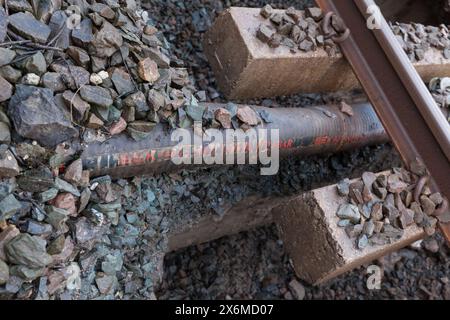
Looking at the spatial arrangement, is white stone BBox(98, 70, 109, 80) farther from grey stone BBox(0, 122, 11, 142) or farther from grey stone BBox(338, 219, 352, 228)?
grey stone BBox(338, 219, 352, 228)

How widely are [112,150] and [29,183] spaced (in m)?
0.49

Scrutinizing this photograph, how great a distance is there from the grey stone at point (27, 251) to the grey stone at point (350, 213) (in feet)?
5.69

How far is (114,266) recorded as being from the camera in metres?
2.82

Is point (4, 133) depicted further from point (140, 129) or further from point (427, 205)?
point (427, 205)

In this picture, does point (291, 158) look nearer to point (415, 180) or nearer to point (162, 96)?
A: point (415, 180)

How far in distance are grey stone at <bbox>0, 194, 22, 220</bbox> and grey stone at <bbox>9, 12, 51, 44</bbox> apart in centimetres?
85

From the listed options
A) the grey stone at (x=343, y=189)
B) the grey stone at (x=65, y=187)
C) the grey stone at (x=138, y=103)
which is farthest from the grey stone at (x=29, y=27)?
the grey stone at (x=343, y=189)

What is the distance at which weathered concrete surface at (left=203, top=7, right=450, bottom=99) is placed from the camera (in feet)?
10.9

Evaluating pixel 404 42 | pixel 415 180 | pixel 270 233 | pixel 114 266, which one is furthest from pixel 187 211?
pixel 404 42

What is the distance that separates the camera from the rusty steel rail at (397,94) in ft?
10.3

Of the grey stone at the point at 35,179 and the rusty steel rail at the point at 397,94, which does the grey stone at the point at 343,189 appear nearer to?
the rusty steel rail at the point at 397,94

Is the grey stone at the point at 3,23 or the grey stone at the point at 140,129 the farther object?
the grey stone at the point at 140,129

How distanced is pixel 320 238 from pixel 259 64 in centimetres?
125

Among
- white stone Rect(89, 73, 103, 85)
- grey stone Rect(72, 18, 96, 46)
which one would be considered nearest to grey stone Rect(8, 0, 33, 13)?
grey stone Rect(72, 18, 96, 46)
